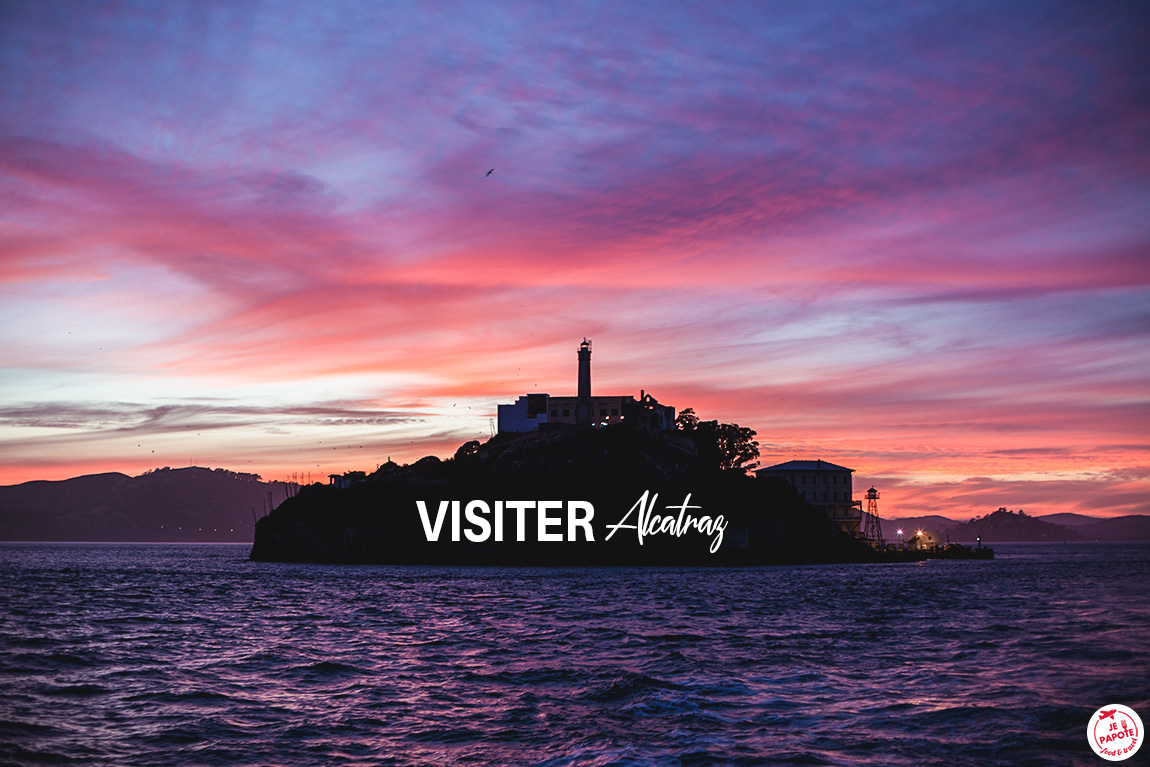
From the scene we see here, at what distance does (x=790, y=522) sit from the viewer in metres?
140

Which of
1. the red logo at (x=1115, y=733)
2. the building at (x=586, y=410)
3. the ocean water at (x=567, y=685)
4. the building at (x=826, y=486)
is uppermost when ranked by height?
the building at (x=586, y=410)

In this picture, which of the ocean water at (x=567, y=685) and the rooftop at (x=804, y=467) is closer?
the ocean water at (x=567, y=685)

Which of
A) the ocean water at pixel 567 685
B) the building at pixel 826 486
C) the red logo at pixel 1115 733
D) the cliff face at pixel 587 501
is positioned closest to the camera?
the red logo at pixel 1115 733

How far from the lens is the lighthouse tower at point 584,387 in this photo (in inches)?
6097

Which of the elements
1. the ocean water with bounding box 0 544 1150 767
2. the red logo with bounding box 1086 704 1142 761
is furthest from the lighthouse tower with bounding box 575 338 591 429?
the red logo with bounding box 1086 704 1142 761

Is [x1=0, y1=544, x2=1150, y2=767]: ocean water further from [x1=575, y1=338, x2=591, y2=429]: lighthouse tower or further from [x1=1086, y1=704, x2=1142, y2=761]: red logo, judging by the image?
[x1=575, y1=338, x2=591, y2=429]: lighthouse tower

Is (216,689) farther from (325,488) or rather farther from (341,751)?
(325,488)

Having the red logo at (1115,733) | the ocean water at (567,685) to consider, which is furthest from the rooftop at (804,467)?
the red logo at (1115,733)

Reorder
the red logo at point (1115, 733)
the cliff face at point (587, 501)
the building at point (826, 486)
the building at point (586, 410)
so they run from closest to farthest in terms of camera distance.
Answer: the red logo at point (1115, 733) → the cliff face at point (587, 501) → the building at point (586, 410) → the building at point (826, 486)

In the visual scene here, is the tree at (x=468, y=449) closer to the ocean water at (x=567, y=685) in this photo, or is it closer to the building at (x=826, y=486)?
the building at (x=826, y=486)

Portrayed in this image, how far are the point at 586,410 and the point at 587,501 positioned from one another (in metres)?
23.5

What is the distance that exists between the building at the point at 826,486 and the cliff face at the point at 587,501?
24864 millimetres

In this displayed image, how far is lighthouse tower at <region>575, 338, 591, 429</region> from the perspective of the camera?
15488 centimetres

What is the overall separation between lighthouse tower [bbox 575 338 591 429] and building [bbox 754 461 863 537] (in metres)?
39.7
